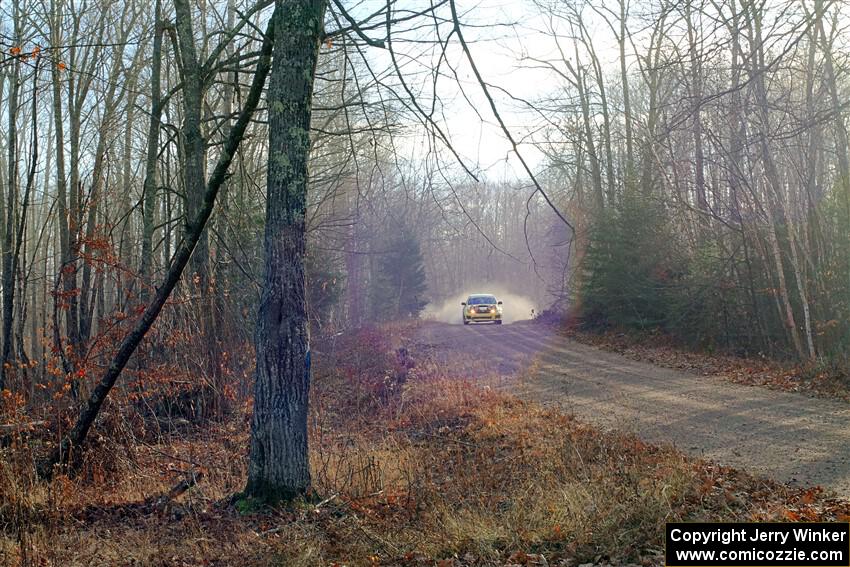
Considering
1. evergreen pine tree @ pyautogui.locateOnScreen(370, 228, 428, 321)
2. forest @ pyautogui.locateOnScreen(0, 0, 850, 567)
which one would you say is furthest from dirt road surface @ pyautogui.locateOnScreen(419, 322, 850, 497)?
evergreen pine tree @ pyautogui.locateOnScreen(370, 228, 428, 321)

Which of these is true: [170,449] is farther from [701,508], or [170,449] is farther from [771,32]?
[771,32]

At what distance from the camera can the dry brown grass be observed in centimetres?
499

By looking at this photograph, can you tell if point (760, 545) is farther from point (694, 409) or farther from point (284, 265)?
point (694, 409)

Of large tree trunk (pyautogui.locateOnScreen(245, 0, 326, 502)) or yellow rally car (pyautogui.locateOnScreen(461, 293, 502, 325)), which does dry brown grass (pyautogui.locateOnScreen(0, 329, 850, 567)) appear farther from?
yellow rally car (pyautogui.locateOnScreen(461, 293, 502, 325))

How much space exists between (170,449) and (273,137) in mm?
5941

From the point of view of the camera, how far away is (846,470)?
7215mm

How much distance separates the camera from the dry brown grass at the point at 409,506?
16.4 feet

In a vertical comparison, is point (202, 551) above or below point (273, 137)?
below

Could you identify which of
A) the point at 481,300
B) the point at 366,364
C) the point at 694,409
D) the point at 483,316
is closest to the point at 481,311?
the point at 483,316

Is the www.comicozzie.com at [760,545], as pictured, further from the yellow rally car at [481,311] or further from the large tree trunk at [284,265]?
the yellow rally car at [481,311]

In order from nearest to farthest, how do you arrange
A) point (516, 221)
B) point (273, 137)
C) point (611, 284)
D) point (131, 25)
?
point (273, 137) < point (131, 25) < point (611, 284) < point (516, 221)

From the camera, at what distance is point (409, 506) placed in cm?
648

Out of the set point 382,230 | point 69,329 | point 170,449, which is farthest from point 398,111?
point 382,230

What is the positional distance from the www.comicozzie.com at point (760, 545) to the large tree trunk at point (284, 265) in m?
3.28
